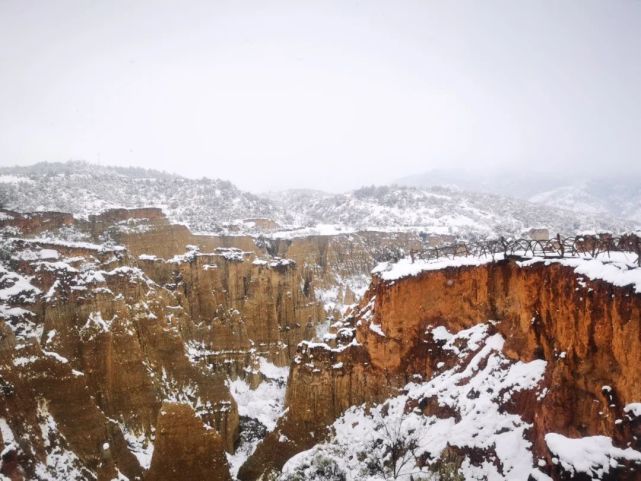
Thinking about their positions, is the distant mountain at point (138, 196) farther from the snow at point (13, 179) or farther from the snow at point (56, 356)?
the snow at point (56, 356)

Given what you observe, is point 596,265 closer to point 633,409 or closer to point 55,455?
point 633,409

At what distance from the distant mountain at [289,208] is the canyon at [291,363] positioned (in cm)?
1547

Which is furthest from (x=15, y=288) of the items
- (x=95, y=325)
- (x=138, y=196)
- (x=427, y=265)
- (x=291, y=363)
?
(x=138, y=196)

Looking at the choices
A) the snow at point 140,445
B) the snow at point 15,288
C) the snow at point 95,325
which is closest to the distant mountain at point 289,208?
the snow at point 15,288

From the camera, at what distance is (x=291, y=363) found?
114 ft

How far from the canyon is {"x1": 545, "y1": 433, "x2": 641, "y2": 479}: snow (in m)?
0.05

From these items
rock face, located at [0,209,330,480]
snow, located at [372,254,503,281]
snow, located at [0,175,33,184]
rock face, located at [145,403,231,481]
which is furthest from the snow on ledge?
snow, located at [0,175,33,184]

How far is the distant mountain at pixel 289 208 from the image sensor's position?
70.1 m

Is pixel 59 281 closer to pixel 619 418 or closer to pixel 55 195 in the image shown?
pixel 619 418

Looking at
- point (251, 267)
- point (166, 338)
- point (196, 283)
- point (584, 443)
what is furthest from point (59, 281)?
point (584, 443)

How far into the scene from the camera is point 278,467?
29.9 metres

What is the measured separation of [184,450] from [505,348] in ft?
69.8

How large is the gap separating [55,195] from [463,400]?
219 ft

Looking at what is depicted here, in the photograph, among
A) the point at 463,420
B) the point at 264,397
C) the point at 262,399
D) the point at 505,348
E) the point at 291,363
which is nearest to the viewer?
the point at 463,420
